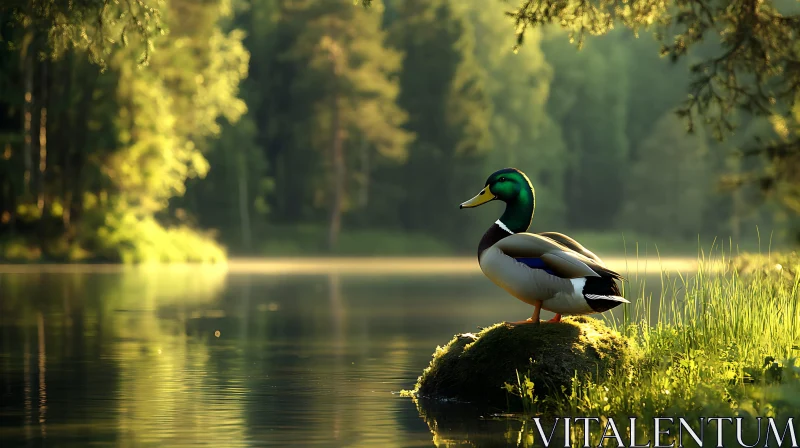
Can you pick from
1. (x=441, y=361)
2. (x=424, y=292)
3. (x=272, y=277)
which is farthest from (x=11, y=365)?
(x=272, y=277)

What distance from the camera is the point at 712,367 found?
1566 centimetres

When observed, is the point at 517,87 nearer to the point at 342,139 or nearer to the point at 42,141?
the point at 342,139

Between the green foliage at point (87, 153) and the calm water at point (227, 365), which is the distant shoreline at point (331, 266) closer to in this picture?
the green foliage at point (87, 153)

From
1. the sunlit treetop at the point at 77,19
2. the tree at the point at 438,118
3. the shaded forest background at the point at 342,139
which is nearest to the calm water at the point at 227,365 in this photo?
the sunlit treetop at the point at 77,19

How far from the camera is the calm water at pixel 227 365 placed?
45.8 ft

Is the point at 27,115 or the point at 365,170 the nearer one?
the point at 27,115

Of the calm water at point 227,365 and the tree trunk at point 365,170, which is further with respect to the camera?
the tree trunk at point 365,170

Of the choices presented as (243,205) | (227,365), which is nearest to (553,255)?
(227,365)

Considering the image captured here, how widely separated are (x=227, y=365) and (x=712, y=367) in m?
7.58

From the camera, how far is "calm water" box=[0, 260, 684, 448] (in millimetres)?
13953

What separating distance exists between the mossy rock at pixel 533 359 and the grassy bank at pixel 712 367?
21 cm

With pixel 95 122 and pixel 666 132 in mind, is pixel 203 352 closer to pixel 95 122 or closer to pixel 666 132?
pixel 95 122

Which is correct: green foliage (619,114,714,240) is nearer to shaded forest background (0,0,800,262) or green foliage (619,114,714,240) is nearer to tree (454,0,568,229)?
shaded forest background (0,0,800,262)

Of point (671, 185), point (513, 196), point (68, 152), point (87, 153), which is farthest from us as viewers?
point (671, 185)
